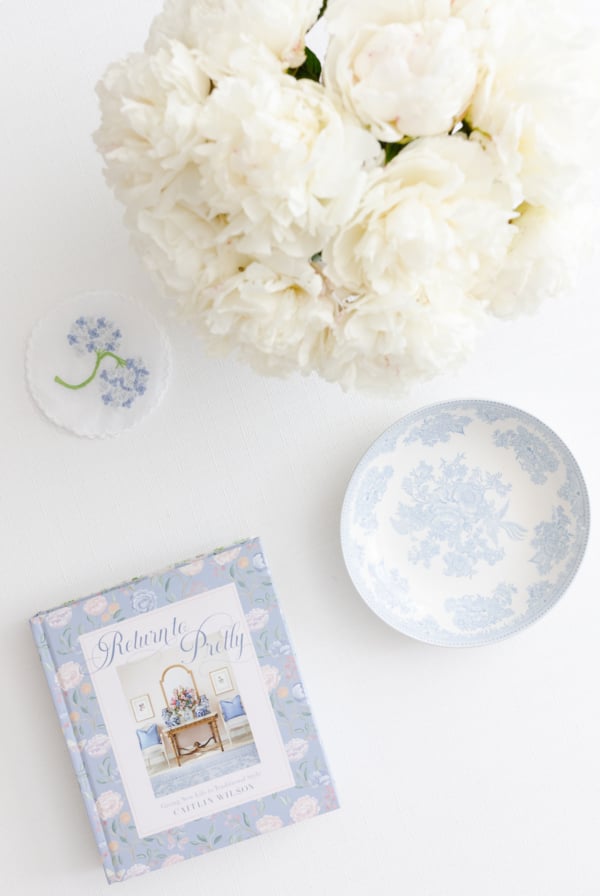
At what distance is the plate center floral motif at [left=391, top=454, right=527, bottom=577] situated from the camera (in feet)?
3.37

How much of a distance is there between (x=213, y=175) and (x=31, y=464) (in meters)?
0.56

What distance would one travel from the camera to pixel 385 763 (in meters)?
1.04

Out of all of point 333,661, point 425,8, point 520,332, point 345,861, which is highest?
point 425,8

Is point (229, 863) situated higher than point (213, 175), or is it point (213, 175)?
point (213, 175)

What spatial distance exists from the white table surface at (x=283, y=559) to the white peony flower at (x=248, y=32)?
0.47m

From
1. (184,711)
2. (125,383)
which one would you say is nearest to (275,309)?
(125,383)

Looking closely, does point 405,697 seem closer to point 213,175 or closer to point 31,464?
point 31,464

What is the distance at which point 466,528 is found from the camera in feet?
3.38

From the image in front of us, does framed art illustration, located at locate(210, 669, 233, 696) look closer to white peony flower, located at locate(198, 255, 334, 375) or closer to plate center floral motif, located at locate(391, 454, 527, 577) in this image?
plate center floral motif, located at locate(391, 454, 527, 577)

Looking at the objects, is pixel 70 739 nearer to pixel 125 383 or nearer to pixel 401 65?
pixel 125 383

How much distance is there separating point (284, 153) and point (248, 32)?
0.08m

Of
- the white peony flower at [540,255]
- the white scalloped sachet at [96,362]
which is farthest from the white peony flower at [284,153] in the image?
the white scalloped sachet at [96,362]

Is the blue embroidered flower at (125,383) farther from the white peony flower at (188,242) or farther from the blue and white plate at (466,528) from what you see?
the white peony flower at (188,242)

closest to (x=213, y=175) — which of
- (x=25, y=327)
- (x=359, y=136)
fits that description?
(x=359, y=136)
